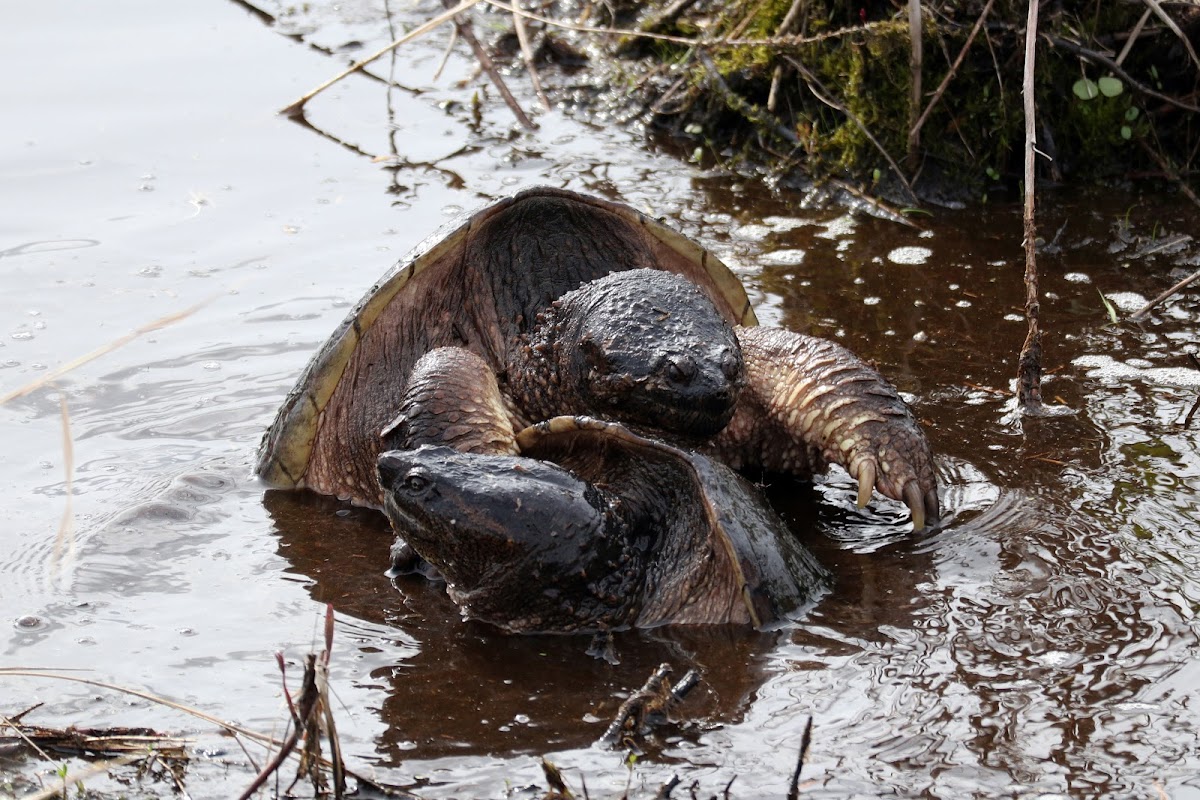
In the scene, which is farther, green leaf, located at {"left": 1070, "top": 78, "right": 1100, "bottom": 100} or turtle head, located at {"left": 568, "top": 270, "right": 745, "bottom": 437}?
green leaf, located at {"left": 1070, "top": 78, "right": 1100, "bottom": 100}

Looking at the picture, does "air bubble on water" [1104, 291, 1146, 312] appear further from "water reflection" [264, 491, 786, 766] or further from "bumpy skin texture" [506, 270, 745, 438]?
"water reflection" [264, 491, 786, 766]

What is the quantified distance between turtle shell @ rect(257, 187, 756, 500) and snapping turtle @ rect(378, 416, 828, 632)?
0.77 metres

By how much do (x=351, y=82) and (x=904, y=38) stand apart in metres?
3.07

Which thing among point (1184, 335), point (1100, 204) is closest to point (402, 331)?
point (1184, 335)

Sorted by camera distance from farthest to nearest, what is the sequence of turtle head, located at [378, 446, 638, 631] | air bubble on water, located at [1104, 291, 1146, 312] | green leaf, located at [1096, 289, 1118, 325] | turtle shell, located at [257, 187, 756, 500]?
air bubble on water, located at [1104, 291, 1146, 312]
green leaf, located at [1096, 289, 1118, 325]
turtle shell, located at [257, 187, 756, 500]
turtle head, located at [378, 446, 638, 631]

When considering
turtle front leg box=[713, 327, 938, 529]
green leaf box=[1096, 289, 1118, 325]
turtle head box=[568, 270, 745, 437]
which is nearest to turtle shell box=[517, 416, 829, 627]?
turtle head box=[568, 270, 745, 437]

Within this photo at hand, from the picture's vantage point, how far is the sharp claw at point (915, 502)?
3.45 meters

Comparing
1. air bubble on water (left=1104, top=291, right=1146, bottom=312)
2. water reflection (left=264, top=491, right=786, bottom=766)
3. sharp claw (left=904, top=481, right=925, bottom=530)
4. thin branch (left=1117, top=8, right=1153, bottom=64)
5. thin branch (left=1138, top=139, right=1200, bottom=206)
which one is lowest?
water reflection (left=264, top=491, right=786, bottom=766)

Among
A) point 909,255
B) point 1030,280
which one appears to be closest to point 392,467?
point 1030,280

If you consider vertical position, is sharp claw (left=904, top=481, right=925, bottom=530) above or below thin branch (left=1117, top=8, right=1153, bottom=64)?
below

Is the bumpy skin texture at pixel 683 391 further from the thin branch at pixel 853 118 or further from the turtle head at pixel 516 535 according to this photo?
the thin branch at pixel 853 118

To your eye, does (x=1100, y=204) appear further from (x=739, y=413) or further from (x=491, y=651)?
(x=491, y=651)

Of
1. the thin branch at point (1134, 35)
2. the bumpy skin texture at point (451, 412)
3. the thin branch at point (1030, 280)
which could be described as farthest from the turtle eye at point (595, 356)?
the thin branch at point (1134, 35)

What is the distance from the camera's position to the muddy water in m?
2.68
